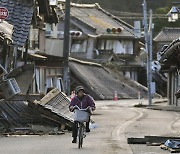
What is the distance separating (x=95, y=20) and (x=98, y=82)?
65.5 ft

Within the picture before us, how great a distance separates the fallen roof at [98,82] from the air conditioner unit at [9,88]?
3170 cm

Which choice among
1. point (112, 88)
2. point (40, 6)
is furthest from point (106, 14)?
point (40, 6)

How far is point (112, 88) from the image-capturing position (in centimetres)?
5306

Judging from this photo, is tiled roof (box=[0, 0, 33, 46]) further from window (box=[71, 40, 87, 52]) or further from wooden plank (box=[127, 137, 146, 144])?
window (box=[71, 40, 87, 52])

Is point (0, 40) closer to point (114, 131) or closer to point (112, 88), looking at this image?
point (114, 131)

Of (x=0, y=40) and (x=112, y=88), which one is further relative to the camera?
(x=112, y=88)

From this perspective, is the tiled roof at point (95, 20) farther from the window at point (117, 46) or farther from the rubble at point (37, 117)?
the rubble at point (37, 117)

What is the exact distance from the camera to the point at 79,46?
67812mm

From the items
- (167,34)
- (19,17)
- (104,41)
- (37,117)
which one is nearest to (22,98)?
(37,117)

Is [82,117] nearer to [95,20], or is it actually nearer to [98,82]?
[98,82]

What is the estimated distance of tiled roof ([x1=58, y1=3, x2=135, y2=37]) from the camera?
218 ft

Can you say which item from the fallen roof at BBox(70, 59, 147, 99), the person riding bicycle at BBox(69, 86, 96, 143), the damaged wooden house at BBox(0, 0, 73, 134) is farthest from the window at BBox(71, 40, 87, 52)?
the person riding bicycle at BBox(69, 86, 96, 143)

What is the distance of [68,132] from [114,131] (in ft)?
5.61

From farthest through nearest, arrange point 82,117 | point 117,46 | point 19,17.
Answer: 1. point 117,46
2. point 19,17
3. point 82,117
